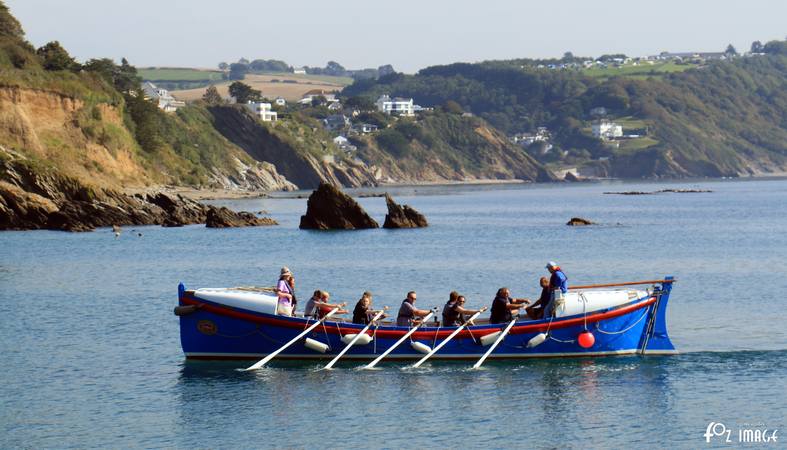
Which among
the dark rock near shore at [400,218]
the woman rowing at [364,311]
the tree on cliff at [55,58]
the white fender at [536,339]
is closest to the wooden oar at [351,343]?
the woman rowing at [364,311]

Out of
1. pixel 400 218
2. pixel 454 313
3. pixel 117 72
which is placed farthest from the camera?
pixel 117 72

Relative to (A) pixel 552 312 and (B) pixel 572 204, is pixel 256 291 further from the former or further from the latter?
(B) pixel 572 204

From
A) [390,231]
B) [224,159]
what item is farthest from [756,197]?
A: [390,231]

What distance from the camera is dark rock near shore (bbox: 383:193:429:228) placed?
287 feet

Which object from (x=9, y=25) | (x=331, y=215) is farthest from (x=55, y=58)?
(x=331, y=215)

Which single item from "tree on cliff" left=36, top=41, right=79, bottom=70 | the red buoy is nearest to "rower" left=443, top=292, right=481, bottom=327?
the red buoy

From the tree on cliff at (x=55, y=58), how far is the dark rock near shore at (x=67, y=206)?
3722 cm

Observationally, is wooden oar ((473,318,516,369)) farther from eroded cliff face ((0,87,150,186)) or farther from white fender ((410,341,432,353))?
eroded cliff face ((0,87,150,186))

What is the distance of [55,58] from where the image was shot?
128m

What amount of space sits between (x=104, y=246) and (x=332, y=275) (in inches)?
839

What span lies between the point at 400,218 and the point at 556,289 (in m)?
57.8

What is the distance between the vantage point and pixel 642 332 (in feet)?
104

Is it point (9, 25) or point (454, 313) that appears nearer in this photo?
point (454, 313)

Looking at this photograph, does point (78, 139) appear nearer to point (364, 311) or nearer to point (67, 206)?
point (67, 206)
